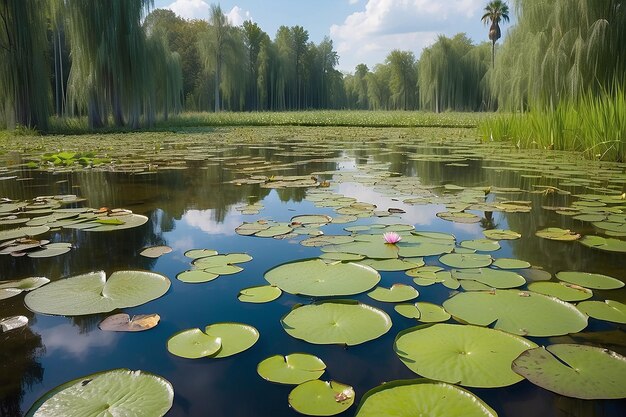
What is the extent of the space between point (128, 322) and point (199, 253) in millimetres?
589

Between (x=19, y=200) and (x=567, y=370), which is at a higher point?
(x=19, y=200)

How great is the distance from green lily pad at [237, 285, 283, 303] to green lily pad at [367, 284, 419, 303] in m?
0.29

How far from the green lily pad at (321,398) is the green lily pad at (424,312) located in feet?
1.25

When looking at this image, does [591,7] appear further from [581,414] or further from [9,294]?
[9,294]

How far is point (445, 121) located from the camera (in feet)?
53.7

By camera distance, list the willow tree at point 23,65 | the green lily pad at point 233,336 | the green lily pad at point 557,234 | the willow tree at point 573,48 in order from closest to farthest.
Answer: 1. the green lily pad at point 233,336
2. the green lily pad at point 557,234
3. the willow tree at point 573,48
4. the willow tree at point 23,65

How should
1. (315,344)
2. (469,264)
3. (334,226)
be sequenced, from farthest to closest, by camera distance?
(334,226), (469,264), (315,344)

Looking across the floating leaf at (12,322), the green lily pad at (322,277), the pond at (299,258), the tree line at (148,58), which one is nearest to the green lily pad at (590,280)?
the pond at (299,258)

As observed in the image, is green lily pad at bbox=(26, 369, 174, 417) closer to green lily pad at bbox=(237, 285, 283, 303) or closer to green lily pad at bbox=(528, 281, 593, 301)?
green lily pad at bbox=(237, 285, 283, 303)

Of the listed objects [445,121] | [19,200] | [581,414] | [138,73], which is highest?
[138,73]

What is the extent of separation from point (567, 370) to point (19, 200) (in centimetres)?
318

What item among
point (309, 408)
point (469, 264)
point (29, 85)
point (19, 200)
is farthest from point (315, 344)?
point (29, 85)

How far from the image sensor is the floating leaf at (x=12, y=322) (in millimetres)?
1113

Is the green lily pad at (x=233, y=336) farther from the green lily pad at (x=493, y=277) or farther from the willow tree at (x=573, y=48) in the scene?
the willow tree at (x=573, y=48)
